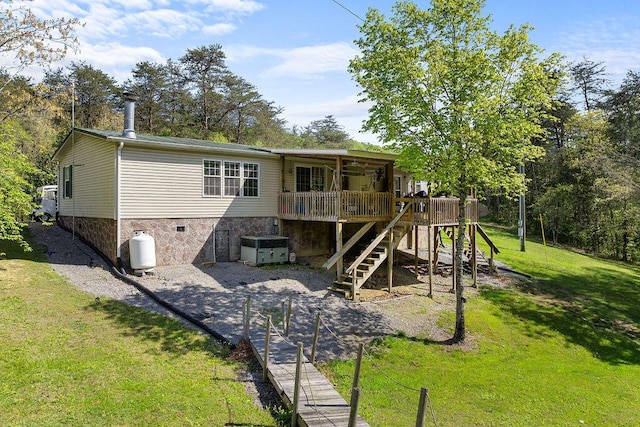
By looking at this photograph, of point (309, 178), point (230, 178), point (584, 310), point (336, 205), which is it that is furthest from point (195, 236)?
point (584, 310)

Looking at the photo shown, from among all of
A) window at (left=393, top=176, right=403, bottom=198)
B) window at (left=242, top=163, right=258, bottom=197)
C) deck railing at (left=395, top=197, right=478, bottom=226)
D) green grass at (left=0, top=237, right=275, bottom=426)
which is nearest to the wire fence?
green grass at (left=0, top=237, right=275, bottom=426)

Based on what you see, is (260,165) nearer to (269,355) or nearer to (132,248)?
(132,248)

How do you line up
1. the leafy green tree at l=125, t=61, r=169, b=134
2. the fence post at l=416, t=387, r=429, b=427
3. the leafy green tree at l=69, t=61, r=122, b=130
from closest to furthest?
the fence post at l=416, t=387, r=429, b=427 → the leafy green tree at l=69, t=61, r=122, b=130 → the leafy green tree at l=125, t=61, r=169, b=134

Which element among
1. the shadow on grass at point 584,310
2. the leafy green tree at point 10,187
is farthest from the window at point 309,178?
the leafy green tree at point 10,187

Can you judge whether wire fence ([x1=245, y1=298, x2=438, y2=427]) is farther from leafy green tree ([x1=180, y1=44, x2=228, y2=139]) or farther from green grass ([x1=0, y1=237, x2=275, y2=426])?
leafy green tree ([x1=180, y1=44, x2=228, y2=139])

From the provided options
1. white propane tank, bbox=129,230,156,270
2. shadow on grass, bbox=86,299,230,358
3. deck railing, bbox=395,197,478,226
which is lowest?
shadow on grass, bbox=86,299,230,358

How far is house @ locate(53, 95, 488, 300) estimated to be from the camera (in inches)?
505

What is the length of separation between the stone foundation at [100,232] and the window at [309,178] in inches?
294

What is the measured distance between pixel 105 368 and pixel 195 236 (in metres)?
7.68

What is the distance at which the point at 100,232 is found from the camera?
1375 centimetres

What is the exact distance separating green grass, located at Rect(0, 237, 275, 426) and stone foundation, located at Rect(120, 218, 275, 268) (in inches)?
133

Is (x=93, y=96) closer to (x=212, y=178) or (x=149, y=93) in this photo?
(x=149, y=93)

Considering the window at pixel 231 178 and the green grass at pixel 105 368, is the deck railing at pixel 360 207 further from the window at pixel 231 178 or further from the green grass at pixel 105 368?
the green grass at pixel 105 368

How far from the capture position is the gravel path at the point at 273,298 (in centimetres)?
966
